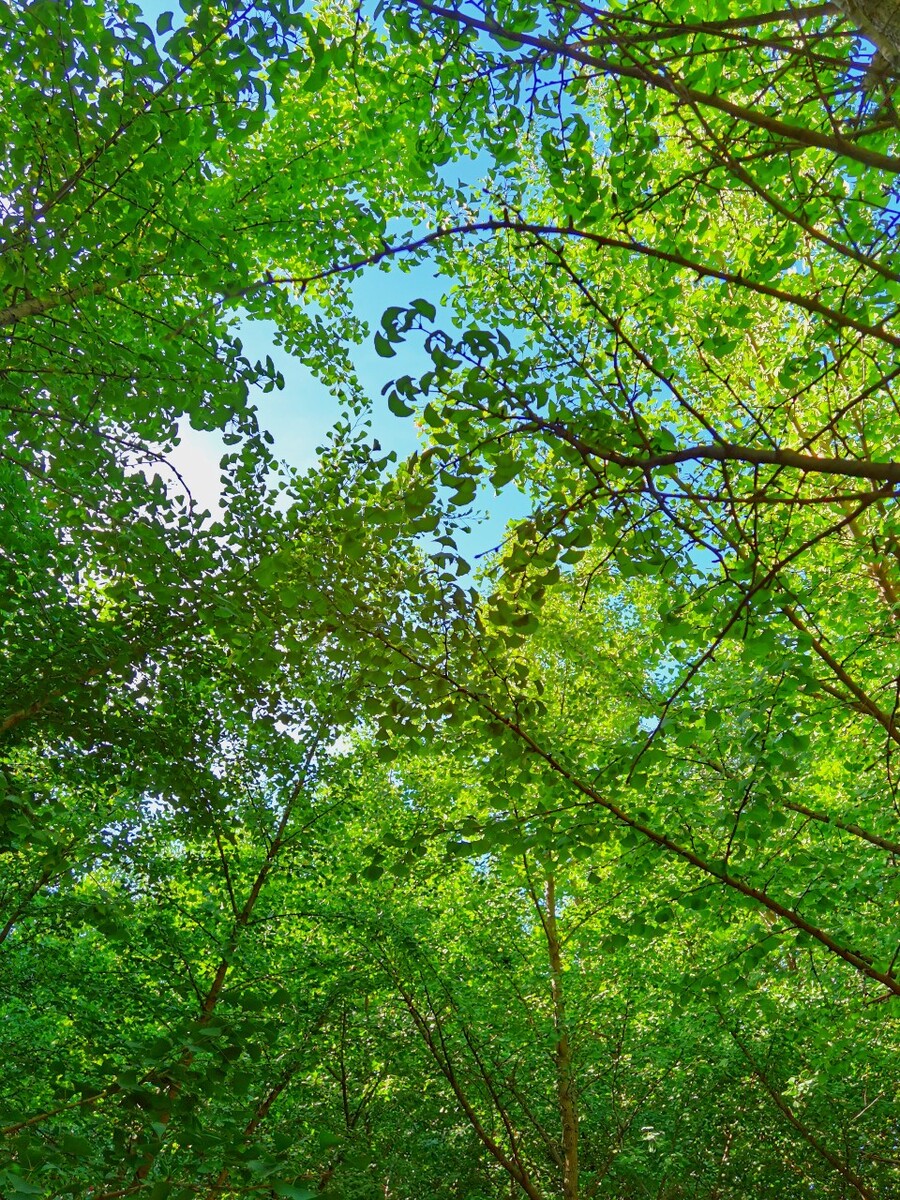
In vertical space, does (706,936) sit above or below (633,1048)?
above

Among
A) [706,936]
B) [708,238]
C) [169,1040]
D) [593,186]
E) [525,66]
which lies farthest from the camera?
[706,936]

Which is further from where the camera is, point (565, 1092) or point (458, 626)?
point (565, 1092)

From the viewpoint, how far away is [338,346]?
232 inches

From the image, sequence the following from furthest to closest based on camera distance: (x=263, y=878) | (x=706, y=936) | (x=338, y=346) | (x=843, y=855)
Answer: (x=706, y=936) < (x=263, y=878) < (x=338, y=346) < (x=843, y=855)

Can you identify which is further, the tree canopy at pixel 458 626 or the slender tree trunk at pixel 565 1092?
the slender tree trunk at pixel 565 1092

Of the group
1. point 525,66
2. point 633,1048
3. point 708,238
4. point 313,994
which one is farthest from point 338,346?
point 633,1048

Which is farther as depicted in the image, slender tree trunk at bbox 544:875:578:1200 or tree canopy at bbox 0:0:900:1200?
slender tree trunk at bbox 544:875:578:1200

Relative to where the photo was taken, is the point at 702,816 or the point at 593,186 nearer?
the point at 593,186

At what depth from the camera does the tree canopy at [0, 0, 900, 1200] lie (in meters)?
2.36

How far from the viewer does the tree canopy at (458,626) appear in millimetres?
2355

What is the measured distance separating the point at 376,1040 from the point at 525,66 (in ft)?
24.3

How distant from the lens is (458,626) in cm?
244

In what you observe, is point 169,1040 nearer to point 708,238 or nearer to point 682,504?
point 682,504

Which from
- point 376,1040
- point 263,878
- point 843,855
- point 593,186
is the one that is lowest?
point 376,1040
